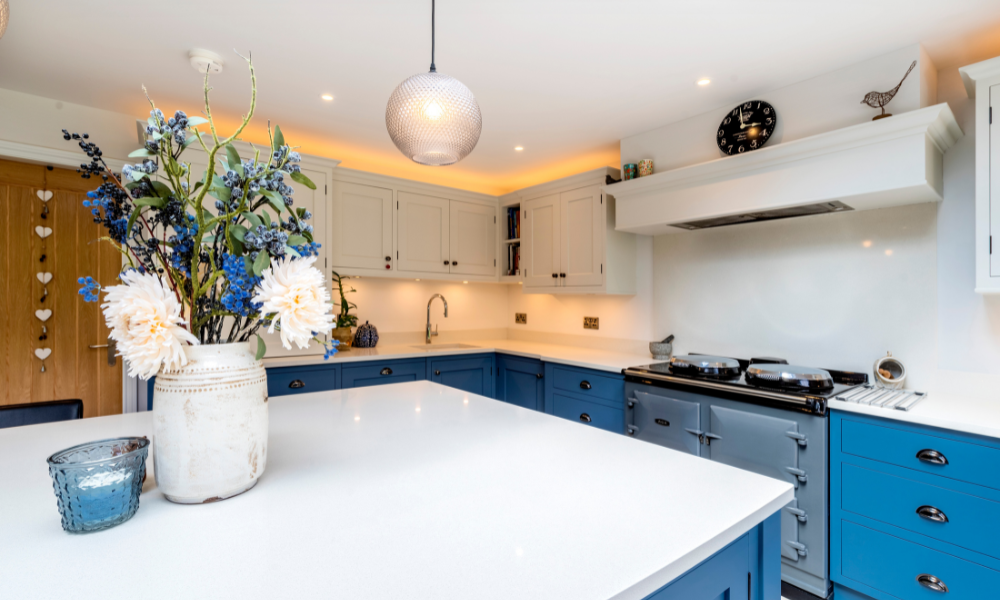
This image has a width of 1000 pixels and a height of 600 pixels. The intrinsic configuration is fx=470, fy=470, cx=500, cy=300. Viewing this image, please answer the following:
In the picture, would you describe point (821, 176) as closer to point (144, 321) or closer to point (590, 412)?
point (590, 412)

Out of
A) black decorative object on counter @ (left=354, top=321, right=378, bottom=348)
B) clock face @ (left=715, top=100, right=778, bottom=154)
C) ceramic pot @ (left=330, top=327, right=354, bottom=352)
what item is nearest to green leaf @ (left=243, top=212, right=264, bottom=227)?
clock face @ (left=715, top=100, right=778, bottom=154)

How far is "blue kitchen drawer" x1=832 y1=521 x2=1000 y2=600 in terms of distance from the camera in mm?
1620

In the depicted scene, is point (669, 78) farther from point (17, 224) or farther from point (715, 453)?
point (17, 224)

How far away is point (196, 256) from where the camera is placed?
81cm

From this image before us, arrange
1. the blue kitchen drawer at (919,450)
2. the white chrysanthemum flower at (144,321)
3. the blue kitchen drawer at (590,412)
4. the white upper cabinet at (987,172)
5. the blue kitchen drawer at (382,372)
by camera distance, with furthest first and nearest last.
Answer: the blue kitchen drawer at (382,372) < the blue kitchen drawer at (590,412) < the white upper cabinet at (987,172) < the blue kitchen drawer at (919,450) < the white chrysanthemum flower at (144,321)

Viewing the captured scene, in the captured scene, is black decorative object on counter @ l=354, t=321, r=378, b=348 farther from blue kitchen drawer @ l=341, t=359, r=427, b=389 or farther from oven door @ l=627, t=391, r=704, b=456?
oven door @ l=627, t=391, r=704, b=456

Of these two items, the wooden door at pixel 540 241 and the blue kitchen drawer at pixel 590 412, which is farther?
the wooden door at pixel 540 241

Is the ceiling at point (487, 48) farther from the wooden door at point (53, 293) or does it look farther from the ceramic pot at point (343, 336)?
the ceramic pot at point (343, 336)

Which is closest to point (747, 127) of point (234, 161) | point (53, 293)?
point (234, 161)

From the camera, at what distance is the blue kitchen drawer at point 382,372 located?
3.08m

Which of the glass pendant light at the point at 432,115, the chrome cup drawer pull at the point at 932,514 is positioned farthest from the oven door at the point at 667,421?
the glass pendant light at the point at 432,115

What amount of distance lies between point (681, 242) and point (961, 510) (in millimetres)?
1914

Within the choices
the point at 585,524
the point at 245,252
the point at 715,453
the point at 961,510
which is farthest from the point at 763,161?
the point at 245,252

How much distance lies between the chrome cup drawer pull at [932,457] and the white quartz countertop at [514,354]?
1345 mm
